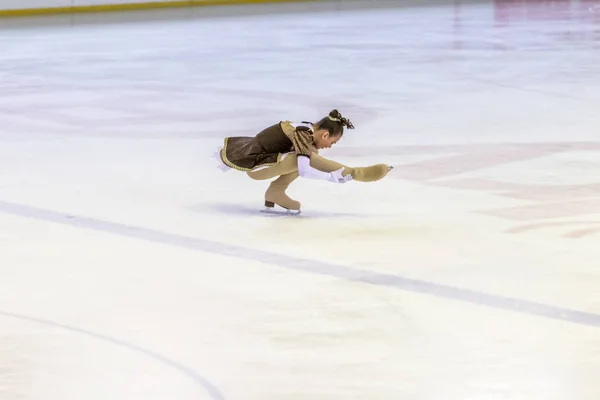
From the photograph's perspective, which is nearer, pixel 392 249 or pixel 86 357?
pixel 86 357

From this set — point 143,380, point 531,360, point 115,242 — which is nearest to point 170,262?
point 115,242

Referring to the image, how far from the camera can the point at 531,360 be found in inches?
112

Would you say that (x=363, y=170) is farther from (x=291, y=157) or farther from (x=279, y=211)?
(x=279, y=211)

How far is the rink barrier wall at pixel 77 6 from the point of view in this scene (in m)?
17.5

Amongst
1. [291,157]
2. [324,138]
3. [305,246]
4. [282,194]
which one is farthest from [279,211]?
[305,246]

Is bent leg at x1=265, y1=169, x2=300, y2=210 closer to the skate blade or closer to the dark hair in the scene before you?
the skate blade

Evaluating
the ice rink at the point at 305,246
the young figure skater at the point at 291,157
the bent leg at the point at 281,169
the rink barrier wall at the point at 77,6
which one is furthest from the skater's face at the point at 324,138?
the rink barrier wall at the point at 77,6

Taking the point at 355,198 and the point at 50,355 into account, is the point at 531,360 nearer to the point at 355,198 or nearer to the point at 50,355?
the point at 50,355

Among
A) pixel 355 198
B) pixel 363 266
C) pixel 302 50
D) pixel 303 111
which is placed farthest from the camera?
pixel 302 50

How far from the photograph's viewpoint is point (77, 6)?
59.4 ft

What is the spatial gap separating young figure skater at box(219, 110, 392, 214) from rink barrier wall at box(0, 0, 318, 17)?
44.7ft

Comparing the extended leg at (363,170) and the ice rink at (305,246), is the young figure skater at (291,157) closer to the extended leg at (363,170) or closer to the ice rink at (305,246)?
the extended leg at (363,170)

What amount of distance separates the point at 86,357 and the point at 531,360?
3.41 feet

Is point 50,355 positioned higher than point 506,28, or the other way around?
point 50,355
